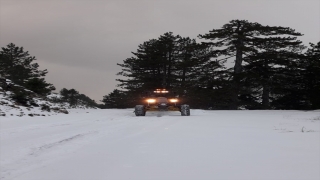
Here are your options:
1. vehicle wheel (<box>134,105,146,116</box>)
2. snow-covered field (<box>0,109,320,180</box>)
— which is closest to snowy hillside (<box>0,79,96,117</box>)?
vehicle wheel (<box>134,105,146,116</box>)

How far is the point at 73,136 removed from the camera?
23.0 ft

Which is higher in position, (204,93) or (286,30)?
(286,30)

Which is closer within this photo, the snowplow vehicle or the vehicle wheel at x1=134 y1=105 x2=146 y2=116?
the vehicle wheel at x1=134 y1=105 x2=146 y2=116

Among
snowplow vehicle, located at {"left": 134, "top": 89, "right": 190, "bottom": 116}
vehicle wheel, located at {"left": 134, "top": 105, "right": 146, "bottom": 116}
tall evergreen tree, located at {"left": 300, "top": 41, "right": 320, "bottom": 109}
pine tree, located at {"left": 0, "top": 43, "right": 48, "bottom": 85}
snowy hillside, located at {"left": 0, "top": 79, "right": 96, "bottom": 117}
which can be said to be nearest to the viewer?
snowy hillside, located at {"left": 0, "top": 79, "right": 96, "bottom": 117}

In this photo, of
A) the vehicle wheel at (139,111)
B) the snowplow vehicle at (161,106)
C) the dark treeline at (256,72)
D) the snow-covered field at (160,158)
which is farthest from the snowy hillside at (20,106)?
the dark treeline at (256,72)

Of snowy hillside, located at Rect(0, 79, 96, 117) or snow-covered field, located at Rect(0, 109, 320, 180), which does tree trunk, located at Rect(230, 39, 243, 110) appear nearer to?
snowy hillside, located at Rect(0, 79, 96, 117)

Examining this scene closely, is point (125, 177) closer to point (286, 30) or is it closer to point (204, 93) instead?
point (204, 93)

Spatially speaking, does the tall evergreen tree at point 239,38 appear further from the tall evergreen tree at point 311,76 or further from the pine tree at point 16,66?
the pine tree at point 16,66

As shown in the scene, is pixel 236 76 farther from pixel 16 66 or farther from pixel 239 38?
pixel 16 66

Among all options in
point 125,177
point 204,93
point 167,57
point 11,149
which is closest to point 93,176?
point 125,177

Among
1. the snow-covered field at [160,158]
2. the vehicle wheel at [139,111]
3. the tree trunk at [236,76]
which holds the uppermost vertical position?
the tree trunk at [236,76]

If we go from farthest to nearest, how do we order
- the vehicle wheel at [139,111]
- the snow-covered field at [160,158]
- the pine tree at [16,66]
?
the pine tree at [16,66]
the vehicle wheel at [139,111]
the snow-covered field at [160,158]

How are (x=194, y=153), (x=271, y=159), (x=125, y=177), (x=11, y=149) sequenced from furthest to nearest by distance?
1. (x=11, y=149)
2. (x=194, y=153)
3. (x=271, y=159)
4. (x=125, y=177)

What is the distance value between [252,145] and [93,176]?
345 centimetres
